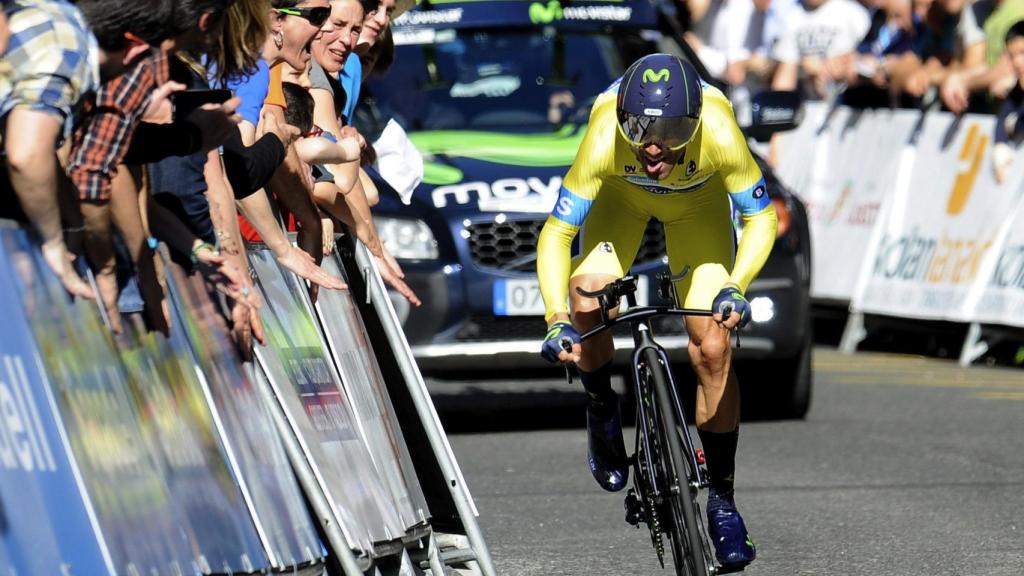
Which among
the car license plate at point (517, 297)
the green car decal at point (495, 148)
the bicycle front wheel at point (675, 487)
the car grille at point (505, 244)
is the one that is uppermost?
the bicycle front wheel at point (675, 487)

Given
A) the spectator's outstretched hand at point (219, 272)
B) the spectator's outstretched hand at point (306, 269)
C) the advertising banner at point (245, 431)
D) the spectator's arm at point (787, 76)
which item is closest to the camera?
the advertising banner at point (245, 431)

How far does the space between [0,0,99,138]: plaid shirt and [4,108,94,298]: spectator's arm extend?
0.03 meters

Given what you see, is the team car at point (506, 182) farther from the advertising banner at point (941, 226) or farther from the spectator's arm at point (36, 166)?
the spectator's arm at point (36, 166)

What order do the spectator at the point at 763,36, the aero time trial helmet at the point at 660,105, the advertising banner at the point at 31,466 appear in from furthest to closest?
the spectator at the point at 763,36
the aero time trial helmet at the point at 660,105
the advertising banner at the point at 31,466

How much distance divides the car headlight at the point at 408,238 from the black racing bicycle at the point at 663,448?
3.87m

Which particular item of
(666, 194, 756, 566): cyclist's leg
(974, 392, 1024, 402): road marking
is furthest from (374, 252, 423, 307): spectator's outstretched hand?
(974, 392, 1024, 402): road marking

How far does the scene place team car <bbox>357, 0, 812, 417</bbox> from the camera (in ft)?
35.7

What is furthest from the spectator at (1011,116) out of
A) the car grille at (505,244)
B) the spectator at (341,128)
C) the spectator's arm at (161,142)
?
the spectator's arm at (161,142)

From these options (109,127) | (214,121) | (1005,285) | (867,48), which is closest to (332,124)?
(214,121)

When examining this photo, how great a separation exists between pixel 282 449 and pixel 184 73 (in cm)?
106

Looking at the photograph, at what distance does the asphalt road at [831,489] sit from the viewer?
7.74m

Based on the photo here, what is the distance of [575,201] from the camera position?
23.0 ft

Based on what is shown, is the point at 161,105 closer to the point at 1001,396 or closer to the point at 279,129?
the point at 279,129

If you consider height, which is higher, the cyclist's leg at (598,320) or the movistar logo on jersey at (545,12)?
the cyclist's leg at (598,320)
